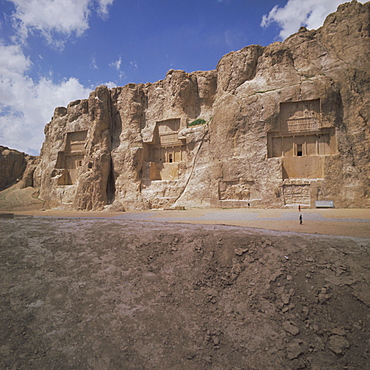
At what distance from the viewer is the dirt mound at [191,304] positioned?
373 cm

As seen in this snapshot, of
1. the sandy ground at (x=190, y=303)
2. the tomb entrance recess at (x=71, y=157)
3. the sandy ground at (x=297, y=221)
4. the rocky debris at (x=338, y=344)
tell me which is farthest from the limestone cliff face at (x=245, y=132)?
the rocky debris at (x=338, y=344)

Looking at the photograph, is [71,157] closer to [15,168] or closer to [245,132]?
[15,168]

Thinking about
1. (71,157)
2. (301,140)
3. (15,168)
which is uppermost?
(71,157)

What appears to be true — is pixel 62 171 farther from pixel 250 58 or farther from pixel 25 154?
pixel 250 58

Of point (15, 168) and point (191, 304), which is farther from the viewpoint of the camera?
point (15, 168)

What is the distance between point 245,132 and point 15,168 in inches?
1295

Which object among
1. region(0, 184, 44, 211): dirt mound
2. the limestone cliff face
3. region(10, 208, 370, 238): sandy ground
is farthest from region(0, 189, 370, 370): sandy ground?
region(0, 184, 44, 211): dirt mound

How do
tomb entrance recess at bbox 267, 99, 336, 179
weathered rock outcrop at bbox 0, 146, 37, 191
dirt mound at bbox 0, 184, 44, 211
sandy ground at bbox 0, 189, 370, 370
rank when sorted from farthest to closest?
1. weathered rock outcrop at bbox 0, 146, 37, 191
2. dirt mound at bbox 0, 184, 44, 211
3. tomb entrance recess at bbox 267, 99, 336, 179
4. sandy ground at bbox 0, 189, 370, 370

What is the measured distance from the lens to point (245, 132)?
66.8ft

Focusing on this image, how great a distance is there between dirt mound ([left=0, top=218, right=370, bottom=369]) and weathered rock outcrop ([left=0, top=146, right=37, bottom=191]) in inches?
1223

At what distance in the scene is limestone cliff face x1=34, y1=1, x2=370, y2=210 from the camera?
709 inches

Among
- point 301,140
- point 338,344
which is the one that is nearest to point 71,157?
point 301,140

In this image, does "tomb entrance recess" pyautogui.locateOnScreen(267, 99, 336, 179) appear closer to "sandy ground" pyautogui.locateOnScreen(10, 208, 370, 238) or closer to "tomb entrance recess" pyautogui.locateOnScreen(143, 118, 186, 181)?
"sandy ground" pyautogui.locateOnScreen(10, 208, 370, 238)

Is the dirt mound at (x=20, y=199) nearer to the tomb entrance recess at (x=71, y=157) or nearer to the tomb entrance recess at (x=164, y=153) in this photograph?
the tomb entrance recess at (x=71, y=157)
